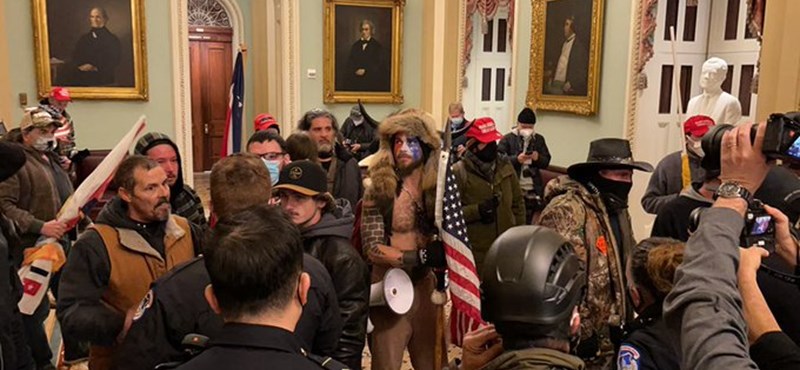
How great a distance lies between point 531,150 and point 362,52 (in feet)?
13.3

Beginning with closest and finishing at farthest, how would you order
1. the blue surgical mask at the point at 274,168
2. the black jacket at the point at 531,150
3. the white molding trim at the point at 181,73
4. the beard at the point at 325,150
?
the blue surgical mask at the point at 274,168
the beard at the point at 325,150
the black jacket at the point at 531,150
the white molding trim at the point at 181,73

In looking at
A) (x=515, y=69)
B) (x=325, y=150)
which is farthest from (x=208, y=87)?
(x=325, y=150)

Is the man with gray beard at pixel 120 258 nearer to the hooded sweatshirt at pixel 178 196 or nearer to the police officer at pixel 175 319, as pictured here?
the police officer at pixel 175 319

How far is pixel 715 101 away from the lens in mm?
6293

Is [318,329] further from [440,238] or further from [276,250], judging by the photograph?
[440,238]

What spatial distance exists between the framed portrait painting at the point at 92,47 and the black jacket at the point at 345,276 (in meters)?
7.00

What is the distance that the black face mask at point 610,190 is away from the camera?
10.7 feet

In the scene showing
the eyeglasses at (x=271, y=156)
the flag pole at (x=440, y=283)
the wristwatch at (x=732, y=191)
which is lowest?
the flag pole at (x=440, y=283)

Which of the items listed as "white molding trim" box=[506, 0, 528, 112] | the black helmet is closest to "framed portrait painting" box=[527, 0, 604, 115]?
"white molding trim" box=[506, 0, 528, 112]

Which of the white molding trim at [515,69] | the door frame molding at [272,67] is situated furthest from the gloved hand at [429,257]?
the door frame molding at [272,67]

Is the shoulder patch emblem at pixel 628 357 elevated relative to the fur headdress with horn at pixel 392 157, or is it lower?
lower

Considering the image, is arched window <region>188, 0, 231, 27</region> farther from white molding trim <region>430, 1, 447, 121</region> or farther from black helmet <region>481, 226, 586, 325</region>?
black helmet <region>481, 226, 586, 325</region>

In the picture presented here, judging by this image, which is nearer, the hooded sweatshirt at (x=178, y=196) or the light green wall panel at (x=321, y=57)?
the hooded sweatshirt at (x=178, y=196)

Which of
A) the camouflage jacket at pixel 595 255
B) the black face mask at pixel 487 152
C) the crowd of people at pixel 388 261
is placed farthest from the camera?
the black face mask at pixel 487 152
